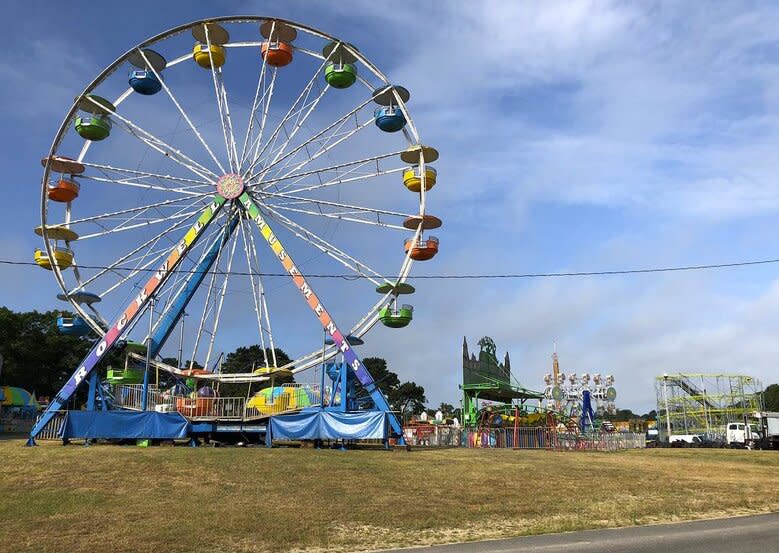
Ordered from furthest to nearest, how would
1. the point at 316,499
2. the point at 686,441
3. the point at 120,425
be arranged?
the point at 686,441
the point at 120,425
the point at 316,499

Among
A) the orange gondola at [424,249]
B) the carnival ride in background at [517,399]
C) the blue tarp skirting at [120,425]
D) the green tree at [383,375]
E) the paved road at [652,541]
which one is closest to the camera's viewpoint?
the paved road at [652,541]

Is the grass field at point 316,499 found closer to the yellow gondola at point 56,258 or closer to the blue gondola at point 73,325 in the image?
the blue gondola at point 73,325

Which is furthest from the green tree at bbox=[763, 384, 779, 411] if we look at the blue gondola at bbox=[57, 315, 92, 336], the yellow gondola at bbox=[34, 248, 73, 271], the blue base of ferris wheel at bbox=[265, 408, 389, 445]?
the yellow gondola at bbox=[34, 248, 73, 271]

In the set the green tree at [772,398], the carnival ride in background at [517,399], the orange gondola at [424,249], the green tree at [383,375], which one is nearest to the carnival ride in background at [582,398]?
the carnival ride in background at [517,399]

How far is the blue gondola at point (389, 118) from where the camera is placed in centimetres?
2869

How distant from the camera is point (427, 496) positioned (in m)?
13.9

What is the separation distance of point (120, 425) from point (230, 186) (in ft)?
36.2

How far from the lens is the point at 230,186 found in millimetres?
29141

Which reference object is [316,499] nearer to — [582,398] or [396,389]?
[582,398]

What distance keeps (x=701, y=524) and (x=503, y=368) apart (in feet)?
156

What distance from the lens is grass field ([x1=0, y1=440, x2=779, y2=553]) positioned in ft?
32.2

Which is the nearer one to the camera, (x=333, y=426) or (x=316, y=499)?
(x=316, y=499)

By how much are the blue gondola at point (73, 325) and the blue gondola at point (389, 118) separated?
16057 millimetres

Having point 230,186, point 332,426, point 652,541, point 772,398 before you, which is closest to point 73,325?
point 230,186
